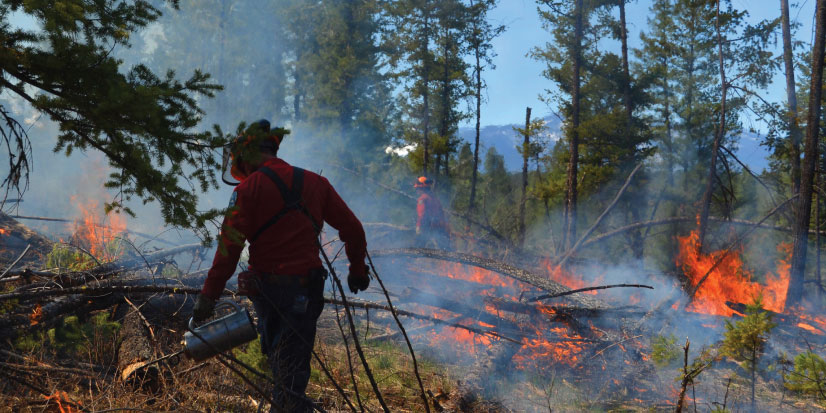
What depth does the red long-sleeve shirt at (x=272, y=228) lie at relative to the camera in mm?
3350

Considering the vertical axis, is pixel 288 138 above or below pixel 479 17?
below

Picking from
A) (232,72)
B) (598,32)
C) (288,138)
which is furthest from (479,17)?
(232,72)

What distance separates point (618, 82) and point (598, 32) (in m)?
2.21

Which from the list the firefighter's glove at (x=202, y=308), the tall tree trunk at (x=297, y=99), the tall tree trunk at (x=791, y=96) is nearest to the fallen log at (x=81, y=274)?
the firefighter's glove at (x=202, y=308)

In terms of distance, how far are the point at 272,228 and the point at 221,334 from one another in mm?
800

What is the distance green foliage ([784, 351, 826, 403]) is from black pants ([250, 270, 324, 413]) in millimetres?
4219

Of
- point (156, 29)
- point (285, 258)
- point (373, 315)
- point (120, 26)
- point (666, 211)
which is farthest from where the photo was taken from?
point (156, 29)

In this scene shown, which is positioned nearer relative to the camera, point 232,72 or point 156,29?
point 232,72

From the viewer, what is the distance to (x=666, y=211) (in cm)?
2300

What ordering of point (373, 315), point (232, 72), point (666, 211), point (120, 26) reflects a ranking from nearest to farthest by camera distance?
point (120, 26) < point (373, 315) < point (666, 211) < point (232, 72)

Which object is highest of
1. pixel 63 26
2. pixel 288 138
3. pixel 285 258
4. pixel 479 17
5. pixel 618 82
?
pixel 479 17

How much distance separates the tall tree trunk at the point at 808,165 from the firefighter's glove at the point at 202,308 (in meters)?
8.93

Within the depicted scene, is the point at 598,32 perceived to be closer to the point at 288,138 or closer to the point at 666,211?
the point at 666,211

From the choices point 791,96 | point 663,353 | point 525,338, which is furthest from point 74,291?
point 791,96
